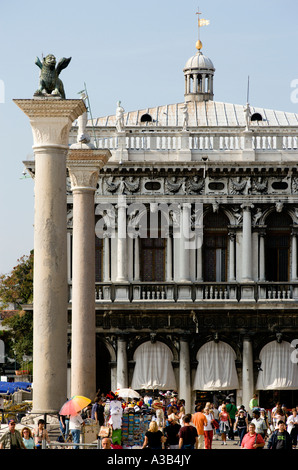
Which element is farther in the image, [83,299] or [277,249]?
[277,249]

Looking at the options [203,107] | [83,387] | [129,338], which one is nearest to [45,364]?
[83,387]

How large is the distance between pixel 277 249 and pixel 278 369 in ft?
18.4

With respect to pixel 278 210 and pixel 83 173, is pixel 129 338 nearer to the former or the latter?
pixel 278 210

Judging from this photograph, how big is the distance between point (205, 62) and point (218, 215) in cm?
1365

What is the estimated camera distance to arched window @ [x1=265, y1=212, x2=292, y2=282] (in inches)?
2205

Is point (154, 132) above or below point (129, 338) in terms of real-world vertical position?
above

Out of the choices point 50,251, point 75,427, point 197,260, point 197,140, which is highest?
point 197,140

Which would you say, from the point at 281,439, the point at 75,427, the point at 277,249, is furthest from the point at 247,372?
→ the point at 281,439

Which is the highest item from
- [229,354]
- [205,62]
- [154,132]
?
[205,62]

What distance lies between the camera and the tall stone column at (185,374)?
177ft

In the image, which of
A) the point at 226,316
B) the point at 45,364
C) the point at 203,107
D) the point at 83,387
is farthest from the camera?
the point at 203,107

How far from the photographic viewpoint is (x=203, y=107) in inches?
2504

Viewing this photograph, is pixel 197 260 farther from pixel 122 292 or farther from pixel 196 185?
pixel 122 292

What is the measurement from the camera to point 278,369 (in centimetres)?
5431
